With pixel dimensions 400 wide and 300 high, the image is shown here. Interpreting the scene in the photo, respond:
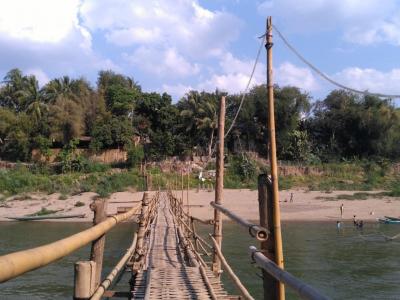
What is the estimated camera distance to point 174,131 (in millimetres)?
41656

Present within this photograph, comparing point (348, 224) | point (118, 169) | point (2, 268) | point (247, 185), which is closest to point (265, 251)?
point (2, 268)

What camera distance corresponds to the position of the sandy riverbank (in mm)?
29906

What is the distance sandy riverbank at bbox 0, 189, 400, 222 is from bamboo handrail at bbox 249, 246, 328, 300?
25670 millimetres

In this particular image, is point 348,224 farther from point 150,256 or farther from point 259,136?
point 150,256

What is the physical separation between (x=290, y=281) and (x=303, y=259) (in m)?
15.8

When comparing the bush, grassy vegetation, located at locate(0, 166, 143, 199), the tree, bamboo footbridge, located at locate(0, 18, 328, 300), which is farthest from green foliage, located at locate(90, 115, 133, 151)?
bamboo footbridge, located at locate(0, 18, 328, 300)

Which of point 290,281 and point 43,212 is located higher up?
point 290,281

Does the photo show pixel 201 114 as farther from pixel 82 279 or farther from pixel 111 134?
pixel 82 279

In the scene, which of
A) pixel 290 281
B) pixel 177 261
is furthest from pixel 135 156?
pixel 290 281

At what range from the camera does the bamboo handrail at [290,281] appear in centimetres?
177

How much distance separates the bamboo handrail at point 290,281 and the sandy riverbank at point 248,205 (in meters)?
25.7

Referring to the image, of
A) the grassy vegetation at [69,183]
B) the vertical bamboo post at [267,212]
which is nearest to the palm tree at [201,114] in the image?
the grassy vegetation at [69,183]

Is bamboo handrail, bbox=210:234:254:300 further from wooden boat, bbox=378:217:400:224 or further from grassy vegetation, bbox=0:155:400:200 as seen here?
grassy vegetation, bbox=0:155:400:200

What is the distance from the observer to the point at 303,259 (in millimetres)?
17234
